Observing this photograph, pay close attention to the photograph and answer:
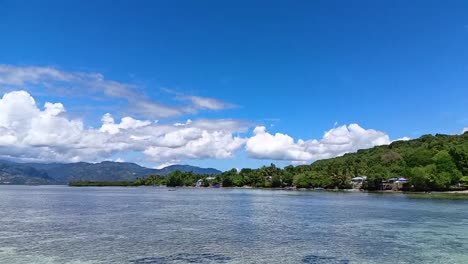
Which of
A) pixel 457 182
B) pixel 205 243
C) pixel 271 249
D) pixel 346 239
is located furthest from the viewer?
pixel 457 182

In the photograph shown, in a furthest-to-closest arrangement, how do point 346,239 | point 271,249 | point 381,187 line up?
point 381,187 → point 346,239 → point 271,249

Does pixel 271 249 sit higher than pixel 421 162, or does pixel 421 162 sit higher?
pixel 421 162

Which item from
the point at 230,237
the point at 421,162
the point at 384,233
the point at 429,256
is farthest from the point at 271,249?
the point at 421,162

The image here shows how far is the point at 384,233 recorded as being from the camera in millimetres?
43656

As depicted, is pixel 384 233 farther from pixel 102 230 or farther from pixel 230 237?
pixel 102 230

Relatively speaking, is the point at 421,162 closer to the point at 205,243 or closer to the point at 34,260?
the point at 205,243

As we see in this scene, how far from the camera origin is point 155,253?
30938 millimetres

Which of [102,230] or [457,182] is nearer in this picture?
[102,230]

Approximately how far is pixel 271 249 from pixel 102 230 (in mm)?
19920

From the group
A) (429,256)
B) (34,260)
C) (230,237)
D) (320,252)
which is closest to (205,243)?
(230,237)

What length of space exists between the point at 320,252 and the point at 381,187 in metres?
175

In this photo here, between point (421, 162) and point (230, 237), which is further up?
point (421, 162)

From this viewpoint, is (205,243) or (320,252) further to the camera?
(205,243)

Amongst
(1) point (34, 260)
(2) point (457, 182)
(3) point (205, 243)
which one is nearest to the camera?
(1) point (34, 260)
